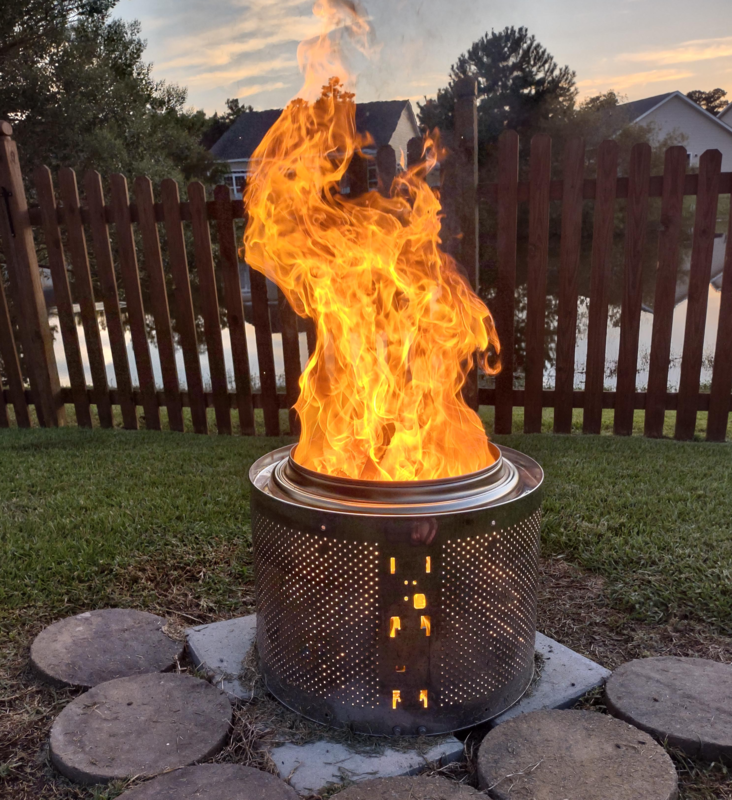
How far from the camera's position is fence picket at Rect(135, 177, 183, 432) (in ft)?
18.0

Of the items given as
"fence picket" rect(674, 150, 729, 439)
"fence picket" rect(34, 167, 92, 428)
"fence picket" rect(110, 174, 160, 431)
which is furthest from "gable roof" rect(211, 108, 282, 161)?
"fence picket" rect(674, 150, 729, 439)

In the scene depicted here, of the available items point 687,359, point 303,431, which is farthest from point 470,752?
point 687,359

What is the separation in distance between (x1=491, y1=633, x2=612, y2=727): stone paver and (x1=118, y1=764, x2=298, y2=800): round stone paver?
0.77 m

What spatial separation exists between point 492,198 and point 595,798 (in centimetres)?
435

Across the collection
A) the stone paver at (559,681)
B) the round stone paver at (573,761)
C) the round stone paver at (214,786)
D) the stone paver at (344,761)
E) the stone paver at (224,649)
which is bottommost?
the stone paver at (559,681)

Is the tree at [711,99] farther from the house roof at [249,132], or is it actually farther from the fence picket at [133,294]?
the fence picket at [133,294]

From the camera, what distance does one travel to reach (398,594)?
188 cm

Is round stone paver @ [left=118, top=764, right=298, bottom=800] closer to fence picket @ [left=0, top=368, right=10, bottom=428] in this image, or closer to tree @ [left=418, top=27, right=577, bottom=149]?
fence picket @ [left=0, top=368, right=10, bottom=428]

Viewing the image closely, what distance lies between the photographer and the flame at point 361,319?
2324mm

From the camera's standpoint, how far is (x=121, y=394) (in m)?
6.09

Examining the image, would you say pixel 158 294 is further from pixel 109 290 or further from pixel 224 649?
pixel 224 649

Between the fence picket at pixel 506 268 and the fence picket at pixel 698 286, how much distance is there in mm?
1373

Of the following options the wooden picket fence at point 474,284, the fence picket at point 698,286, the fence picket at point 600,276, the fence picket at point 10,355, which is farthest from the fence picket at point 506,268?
the fence picket at point 10,355

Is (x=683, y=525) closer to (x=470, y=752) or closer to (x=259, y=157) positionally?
(x=470, y=752)
